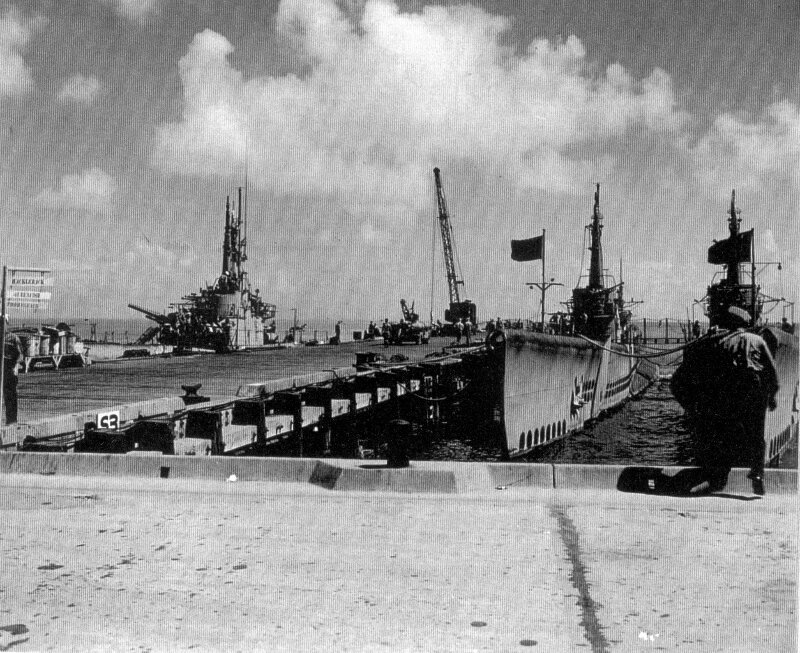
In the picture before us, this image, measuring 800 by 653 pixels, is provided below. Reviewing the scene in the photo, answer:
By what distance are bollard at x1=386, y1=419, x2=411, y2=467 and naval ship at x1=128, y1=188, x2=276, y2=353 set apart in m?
33.1

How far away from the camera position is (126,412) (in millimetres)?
12336

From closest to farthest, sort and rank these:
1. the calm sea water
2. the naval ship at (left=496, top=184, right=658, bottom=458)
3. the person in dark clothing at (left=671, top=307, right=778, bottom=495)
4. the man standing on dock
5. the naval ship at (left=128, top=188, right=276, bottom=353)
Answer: the person in dark clothing at (left=671, top=307, right=778, bottom=495) < the man standing on dock < the naval ship at (left=496, top=184, right=658, bottom=458) < the calm sea water < the naval ship at (left=128, top=188, right=276, bottom=353)

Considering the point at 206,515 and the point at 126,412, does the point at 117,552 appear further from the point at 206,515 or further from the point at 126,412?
→ the point at 126,412

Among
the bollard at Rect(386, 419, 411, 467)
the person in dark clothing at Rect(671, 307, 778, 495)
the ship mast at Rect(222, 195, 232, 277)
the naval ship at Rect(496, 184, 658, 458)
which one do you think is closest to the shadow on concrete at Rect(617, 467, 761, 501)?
the person in dark clothing at Rect(671, 307, 778, 495)

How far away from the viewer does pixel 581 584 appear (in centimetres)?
415

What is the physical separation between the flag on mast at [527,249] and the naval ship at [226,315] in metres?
19.7

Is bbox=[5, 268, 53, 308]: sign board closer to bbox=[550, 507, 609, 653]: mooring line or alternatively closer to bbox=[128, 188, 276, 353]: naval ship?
bbox=[550, 507, 609, 653]: mooring line

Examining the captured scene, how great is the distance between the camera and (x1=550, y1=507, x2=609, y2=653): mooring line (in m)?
3.45

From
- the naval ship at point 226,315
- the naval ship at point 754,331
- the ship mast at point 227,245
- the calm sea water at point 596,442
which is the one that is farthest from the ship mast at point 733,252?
the ship mast at point 227,245

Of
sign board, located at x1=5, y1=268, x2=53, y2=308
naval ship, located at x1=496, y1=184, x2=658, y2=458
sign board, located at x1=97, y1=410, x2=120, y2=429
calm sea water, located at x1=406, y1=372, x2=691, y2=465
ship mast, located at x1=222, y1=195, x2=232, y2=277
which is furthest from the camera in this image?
ship mast, located at x1=222, y1=195, x2=232, y2=277

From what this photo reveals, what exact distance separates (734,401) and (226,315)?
42344 millimetres

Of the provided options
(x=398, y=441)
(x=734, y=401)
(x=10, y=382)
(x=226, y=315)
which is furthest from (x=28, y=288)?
(x=226, y=315)

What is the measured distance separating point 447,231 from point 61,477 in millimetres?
80257

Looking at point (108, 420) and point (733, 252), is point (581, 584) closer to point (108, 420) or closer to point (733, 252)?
point (108, 420)
